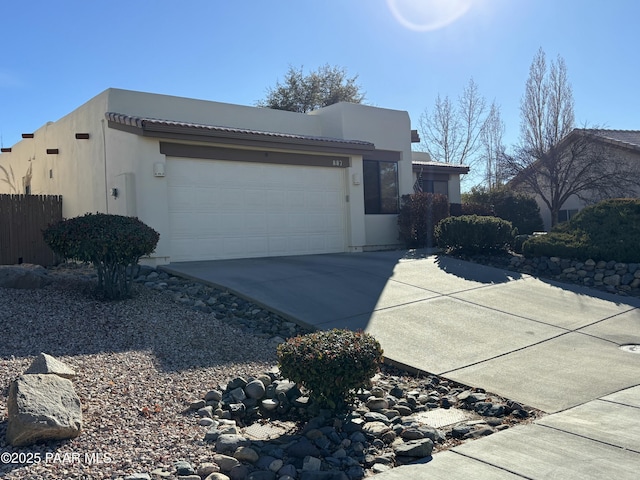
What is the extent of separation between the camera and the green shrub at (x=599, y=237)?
12.8m

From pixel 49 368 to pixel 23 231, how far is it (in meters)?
9.44

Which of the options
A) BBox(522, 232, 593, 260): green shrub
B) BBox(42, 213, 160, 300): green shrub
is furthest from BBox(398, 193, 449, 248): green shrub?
BBox(42, 213, 160, 300): green shrub

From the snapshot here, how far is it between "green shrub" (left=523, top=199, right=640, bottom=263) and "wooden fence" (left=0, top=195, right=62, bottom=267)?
1129 cm

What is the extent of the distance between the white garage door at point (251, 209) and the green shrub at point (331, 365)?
26.7ft

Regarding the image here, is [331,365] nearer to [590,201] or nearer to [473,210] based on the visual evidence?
[473,210]

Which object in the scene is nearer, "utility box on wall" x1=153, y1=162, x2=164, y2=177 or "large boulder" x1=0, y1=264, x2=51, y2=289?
"large boulder" x1=0, y1=264, x2=51, y2=289

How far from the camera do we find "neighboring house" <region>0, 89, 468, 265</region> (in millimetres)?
13148

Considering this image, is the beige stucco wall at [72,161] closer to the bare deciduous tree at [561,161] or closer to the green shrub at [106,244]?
the green shrub at [106,244]

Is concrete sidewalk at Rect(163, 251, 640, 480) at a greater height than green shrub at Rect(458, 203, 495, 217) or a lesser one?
lesser

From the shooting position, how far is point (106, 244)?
9.11 metres

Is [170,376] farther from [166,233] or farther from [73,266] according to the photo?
[73,266]

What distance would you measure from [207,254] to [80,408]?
863 centimetres

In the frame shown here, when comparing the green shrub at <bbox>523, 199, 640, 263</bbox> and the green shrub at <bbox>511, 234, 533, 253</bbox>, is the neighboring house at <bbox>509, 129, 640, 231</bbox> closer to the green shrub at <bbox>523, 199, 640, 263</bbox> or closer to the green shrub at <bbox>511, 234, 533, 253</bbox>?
the green shrub at <bbox>511, 234, 533, 253</bbox>

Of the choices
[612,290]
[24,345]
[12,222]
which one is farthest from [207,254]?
[612,290]
